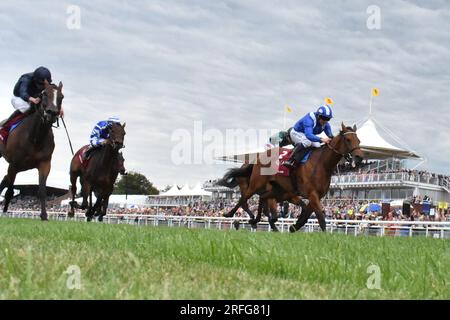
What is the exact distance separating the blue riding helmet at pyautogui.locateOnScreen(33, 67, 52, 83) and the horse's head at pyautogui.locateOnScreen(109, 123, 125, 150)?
2738 mm

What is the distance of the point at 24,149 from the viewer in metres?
10.6

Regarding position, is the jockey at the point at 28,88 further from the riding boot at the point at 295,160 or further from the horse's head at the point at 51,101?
the riding boot at the point at 295,160

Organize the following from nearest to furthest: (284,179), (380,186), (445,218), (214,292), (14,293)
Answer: (14,293)
(214,292)
(284,179)
(445,218)
(380,186)

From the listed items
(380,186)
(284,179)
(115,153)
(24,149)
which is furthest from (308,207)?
(380,186)

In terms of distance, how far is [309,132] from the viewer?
12109 mm

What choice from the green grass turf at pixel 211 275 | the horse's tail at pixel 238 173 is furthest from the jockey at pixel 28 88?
the horse's tail at pixel 238 173

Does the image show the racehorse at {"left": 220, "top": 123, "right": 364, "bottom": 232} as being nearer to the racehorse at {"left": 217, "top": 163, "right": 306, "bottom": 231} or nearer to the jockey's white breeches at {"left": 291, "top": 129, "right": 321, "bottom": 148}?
the jockey's white breeches at {"left": 291, "top": 129, "right": 321, "bottom": 148}

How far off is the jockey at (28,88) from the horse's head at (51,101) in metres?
0.69

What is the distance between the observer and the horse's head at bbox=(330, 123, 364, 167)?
1162 centimetres

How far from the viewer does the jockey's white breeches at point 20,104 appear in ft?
35.6

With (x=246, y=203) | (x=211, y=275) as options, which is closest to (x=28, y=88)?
(x=246, y=203)

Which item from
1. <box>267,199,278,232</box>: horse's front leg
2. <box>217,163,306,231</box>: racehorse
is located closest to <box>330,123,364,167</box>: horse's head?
<box>217,163,306,231</box>: racehorse
